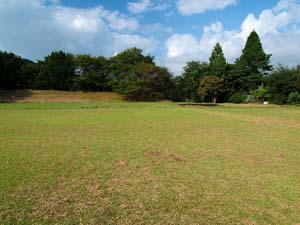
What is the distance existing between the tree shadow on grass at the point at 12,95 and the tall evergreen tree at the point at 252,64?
37.7 metres

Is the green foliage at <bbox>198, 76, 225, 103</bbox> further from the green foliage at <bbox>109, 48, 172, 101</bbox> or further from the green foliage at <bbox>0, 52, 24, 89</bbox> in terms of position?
the green foliage at <bbox>0, 52, 24, 89</bbox>

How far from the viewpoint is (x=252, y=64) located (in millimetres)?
39438

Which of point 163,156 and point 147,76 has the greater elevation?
point 147,76

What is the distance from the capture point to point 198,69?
44.7m

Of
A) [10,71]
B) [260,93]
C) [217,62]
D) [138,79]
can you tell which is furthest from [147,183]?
[10,71]

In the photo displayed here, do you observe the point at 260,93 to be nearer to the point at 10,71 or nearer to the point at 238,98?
the point at 238,98

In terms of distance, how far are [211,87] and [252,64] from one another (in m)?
8.98

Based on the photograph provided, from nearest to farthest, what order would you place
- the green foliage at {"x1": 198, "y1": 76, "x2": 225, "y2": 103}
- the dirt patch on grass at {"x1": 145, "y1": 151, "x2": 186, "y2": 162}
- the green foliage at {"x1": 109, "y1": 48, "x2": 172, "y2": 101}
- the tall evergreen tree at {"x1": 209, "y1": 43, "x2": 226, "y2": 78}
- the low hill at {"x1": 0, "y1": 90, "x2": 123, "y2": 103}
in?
1. the dirt patch on grass at {"x1": 145, "y1": 151, "x2": 186, "y2": 162}
2. the low hill at {"x1": 0, "y1": 90, "x2": 123, "y2": 103}
3. the green foliage at {"x1": 198, "y1": 76, "x2": 225, "y2": 103}
4. the tall evergreen tree at {"x1": 209, "y1": 43, "x2": 226, "y2": 78}
5. the green foliage at {"x1": 109, "y1": 48, "x2": 172, "y2": 101}

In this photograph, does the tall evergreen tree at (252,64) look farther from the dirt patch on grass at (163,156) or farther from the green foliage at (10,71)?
the green foliage at (10,71)

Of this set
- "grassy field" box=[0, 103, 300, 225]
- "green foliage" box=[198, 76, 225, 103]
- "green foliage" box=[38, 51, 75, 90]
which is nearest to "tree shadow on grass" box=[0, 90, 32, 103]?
"green foliage" box=[38, 51, 75, 90]

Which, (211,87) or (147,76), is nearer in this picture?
(211,87)

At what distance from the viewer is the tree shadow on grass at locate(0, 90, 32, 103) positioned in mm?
34844

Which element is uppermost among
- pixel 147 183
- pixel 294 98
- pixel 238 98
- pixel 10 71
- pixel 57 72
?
pixel 57 72

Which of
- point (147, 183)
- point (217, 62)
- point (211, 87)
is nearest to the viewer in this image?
point (147, 183)
